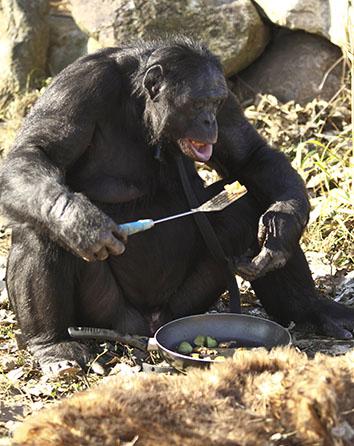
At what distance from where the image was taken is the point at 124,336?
5613mm

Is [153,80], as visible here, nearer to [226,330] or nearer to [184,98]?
[184,98]

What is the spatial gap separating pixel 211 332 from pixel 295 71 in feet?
16.0

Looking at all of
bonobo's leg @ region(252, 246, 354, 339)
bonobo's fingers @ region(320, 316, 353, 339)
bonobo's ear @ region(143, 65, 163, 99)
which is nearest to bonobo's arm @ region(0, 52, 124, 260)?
bonobo's ear @ region(143, 65, 163, 99)

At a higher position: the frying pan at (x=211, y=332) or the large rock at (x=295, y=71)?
the large rock at (x=295, y=71)

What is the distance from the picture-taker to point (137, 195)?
5.77 m

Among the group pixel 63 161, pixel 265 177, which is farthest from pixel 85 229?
pixel 265 177

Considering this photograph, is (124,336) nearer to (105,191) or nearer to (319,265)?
(105,191)

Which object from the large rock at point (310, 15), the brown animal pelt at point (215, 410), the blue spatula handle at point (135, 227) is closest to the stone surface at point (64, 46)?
the large rock at point (310, 15)

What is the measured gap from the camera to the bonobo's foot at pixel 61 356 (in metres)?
5.39

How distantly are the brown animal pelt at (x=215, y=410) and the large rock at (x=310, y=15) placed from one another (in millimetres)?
5881

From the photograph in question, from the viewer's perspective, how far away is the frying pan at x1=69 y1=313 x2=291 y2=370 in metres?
5.35

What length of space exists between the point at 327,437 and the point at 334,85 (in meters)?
6.59

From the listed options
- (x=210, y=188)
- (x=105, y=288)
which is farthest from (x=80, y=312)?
(x=210, y=188)

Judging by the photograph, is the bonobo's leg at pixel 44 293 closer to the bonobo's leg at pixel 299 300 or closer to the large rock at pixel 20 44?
the bonobo's leg at pixel 299 300
